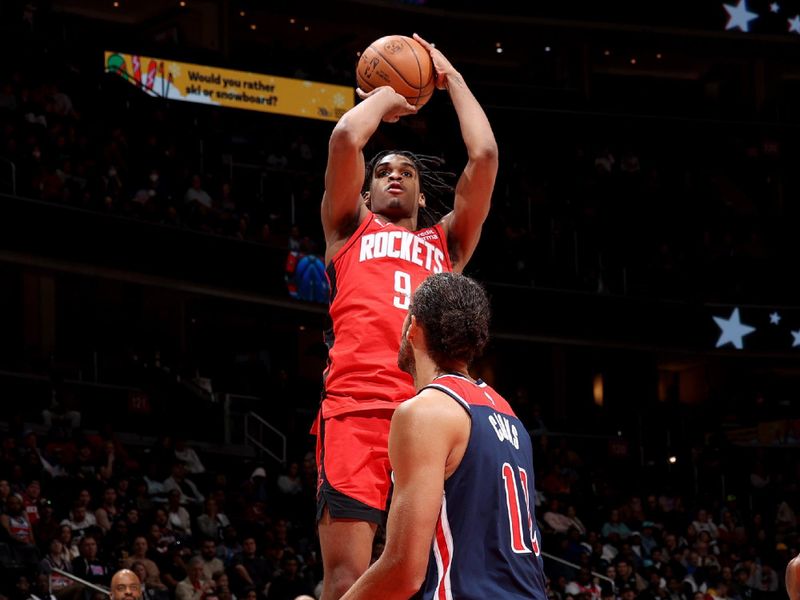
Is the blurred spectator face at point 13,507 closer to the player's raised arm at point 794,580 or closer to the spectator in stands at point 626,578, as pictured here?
the spectator in stands at point 626,578

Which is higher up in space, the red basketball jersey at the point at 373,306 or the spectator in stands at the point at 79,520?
the red basketball jersey at the point at 373,306

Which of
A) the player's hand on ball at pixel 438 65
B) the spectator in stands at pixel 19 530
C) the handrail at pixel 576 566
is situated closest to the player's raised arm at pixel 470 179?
the player's hand on ball at pixel 438 65

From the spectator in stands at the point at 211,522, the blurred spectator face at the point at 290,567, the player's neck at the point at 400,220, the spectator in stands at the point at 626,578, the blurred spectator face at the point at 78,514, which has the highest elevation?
the player's neck at the point at 400,220

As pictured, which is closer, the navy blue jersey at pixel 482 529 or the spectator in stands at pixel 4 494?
the navy blue jersey at pixel 482 529

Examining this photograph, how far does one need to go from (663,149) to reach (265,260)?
451 inches

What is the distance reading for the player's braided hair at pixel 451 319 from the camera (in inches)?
144

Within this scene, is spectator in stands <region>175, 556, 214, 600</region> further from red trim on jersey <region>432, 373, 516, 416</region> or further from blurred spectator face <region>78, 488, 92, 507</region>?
red trim on jersey <region>432, 373, 516, 416</region>

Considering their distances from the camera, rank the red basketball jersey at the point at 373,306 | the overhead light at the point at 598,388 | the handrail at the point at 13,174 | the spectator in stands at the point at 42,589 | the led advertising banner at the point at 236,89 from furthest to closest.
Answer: the overhead light at the point at 598,388 < the led advertising banner at the point at 236,89 < the handrail at the point at 13,174 < the spectator in stands at the point at 42,589 < the red basketball jersey at the point at 373,306

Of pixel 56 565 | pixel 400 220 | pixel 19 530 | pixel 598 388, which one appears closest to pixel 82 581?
pixel 56 565

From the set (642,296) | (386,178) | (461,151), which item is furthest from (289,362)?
(386,178)

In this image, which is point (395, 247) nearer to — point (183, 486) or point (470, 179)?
point (470, 179)

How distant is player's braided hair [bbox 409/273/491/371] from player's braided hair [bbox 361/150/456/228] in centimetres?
181

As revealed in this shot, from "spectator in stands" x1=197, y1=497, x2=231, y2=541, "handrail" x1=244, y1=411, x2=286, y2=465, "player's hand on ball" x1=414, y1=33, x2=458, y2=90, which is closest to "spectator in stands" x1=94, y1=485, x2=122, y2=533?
"spectator in stands" x1=197, y1=497, x2=231, y2=541

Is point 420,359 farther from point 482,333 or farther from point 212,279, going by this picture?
point 212,279
